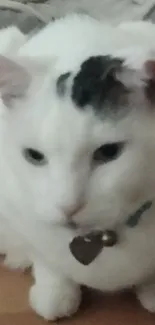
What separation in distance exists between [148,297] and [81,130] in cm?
39

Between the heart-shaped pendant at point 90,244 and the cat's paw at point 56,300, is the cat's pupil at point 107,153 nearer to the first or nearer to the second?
the heart-shaped pendant at point 90,244

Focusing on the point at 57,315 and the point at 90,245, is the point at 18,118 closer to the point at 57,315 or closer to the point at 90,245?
the point at 90,245

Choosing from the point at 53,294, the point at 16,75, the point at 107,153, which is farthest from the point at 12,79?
the point at 53,294

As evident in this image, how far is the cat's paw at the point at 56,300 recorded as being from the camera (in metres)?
0.92

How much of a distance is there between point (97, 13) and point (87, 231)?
633mm

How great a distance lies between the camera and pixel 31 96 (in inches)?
26.5

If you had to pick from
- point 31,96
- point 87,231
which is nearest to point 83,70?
point 31,96

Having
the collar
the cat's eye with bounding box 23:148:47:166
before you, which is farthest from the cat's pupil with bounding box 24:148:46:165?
the collar

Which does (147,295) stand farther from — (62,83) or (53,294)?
(62,83)

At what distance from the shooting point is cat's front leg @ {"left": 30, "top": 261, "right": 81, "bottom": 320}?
0.92 metres

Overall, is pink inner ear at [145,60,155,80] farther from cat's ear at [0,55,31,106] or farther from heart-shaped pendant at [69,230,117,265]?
heart-shaped pendant at [69,230,117,265]

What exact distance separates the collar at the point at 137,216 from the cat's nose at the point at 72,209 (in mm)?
94

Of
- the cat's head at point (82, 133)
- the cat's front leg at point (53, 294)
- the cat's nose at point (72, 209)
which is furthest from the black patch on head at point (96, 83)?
the cat's front leg at point (53, 294)

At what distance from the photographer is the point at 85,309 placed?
3.16ft
